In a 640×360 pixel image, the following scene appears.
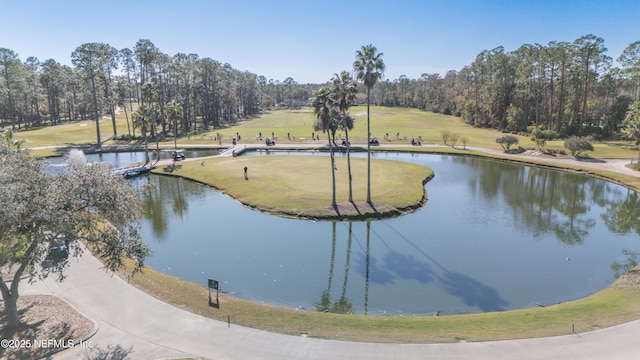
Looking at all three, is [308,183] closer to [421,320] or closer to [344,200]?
[344,200]

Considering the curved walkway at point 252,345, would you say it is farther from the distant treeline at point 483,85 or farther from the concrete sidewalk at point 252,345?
the distant treeline at point 483,85

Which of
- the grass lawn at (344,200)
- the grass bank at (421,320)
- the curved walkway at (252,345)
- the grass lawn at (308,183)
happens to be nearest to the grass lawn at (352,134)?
the grass lawn at (344,200)

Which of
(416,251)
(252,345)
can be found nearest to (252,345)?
(252,345)

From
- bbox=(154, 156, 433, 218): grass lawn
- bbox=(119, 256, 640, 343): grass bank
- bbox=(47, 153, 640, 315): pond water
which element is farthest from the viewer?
bbox=(154, 156, 433, 218): grass lawn

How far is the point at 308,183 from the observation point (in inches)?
1836

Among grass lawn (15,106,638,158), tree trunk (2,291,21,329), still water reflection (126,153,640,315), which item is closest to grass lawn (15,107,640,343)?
grass lawn (15,106,638,158)

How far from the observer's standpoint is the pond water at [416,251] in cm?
2366

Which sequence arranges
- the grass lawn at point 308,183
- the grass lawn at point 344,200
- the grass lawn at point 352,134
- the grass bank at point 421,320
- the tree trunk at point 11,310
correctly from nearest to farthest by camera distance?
the tree trunk at point 11,310
the grass bank at point 421,320
the grass lawn at point 344,200
the grass lawn at point 308,183
the grass lawn at point 352,134

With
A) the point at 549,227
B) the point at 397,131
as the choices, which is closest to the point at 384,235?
the point at 549,227

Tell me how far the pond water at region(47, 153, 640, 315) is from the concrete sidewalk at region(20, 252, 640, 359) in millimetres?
5161

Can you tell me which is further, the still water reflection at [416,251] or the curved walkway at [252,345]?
the still water reflection at [416,251]

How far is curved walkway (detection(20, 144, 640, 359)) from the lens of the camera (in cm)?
1588

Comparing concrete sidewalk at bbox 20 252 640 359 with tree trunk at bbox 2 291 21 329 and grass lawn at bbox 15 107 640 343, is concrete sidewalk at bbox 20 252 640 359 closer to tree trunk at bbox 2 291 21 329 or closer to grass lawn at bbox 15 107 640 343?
grass lawn at bbox 15 107 640 343

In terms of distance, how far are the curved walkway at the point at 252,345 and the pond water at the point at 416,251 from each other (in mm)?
5128
